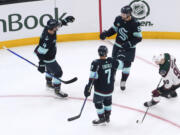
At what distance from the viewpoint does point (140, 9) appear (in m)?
6.71

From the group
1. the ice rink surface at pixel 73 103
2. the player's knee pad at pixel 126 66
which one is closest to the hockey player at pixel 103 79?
the ice rink surface at pixel 73 103

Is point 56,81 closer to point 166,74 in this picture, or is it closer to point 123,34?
point 123,34

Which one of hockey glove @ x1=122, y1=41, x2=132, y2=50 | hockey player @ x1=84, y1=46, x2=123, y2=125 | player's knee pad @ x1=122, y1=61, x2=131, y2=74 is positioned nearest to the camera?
hockey player @ x1=84, y1=46, x2=123, y2=125

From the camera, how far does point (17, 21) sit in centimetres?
644

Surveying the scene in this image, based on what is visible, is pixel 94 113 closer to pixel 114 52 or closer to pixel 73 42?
pixel 114 52

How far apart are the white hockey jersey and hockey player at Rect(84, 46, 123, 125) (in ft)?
1.84

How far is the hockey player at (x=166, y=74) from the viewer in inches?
171

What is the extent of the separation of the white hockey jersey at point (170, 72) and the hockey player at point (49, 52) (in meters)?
1.36

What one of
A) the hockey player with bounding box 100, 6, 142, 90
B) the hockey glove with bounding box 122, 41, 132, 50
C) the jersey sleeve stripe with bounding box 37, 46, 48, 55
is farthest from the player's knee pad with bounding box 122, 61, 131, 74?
the jersey sleeve stripe with bounding box 37, 46, 48, 55

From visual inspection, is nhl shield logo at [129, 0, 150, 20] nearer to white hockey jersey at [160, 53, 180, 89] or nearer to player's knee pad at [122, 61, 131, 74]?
player's knee pad at [122, 61, 131, 74]

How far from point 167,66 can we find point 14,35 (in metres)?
3.16

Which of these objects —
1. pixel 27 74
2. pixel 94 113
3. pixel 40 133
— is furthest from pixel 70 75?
pixel 40 133

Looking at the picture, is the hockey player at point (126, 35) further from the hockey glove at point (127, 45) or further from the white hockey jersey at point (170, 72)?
the white hockey jersey at point (170, 72)

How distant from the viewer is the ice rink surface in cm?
449
